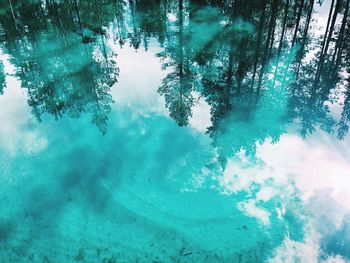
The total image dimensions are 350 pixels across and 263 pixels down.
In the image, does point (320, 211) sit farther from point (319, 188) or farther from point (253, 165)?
point (253, 165)

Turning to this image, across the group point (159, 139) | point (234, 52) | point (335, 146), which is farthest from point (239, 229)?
point (234, 52)

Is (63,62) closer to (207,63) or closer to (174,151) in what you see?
(207,63)

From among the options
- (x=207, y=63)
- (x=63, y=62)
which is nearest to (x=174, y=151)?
(x=207, y=63)

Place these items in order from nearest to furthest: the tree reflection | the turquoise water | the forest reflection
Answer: the turquoise water → the forest reflection → the tree reflection

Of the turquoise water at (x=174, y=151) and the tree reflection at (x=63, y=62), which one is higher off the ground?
the tree reflection at (x=63, y=62)

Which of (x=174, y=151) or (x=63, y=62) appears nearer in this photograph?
(x=174, y=151)

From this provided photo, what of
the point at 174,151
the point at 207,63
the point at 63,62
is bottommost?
the point at 174,151
